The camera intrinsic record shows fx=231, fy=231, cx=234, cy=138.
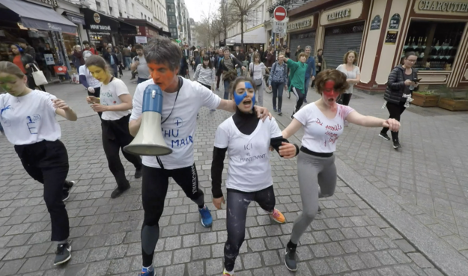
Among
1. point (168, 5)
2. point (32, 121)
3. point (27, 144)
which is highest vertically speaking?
point (168, 5)

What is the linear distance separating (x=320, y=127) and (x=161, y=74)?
59.9 inches

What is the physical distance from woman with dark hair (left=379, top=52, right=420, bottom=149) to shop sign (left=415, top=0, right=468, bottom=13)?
22.9 ft

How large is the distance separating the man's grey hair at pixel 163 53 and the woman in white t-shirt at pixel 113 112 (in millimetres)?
1499

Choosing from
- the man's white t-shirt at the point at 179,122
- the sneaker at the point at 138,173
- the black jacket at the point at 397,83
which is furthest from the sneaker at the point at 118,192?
the black jacket at the point at 397,83

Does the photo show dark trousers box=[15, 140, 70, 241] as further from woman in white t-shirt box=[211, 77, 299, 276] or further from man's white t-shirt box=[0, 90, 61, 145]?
woman in white t-shirt box=[211, 77, 299, 276]

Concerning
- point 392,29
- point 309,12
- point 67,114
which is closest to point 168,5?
point 309,12

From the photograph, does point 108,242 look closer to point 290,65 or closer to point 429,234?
point 429,234

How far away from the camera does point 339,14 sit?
11.6 metres

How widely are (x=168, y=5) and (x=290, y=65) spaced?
264ft

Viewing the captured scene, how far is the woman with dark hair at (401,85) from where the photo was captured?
4.55 m

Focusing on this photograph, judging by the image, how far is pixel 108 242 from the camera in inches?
101

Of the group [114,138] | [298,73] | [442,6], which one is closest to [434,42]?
[442,6]

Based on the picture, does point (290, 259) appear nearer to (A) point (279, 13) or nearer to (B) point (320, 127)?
(B) point (320, 127)

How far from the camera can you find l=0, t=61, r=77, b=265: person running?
227cm
